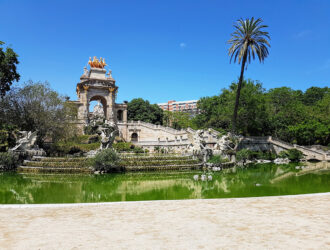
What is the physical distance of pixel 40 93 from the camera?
27953mm

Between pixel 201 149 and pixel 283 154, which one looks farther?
pixel 283 154

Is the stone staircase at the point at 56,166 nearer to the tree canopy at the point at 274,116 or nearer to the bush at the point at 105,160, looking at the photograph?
the bush at the point at 105,160

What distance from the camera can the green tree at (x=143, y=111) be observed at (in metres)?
64.2

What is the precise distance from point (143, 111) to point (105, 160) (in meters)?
46.6

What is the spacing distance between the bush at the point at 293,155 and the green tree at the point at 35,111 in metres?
28.2

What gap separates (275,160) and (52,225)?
31.4 m

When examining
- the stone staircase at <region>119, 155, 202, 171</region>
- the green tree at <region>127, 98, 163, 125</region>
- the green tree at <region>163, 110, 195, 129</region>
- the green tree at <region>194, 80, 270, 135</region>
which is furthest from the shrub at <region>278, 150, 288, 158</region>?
the green tree at <region>127, 98, 163, 125</region>

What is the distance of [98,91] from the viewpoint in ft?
165

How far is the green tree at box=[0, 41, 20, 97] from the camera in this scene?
2553 cm

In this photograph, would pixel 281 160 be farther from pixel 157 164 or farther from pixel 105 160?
pixel 105 160

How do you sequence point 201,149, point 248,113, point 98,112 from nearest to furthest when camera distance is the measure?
point 201,149, point 248,113, point 98,112

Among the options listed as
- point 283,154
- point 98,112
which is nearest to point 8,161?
point 98,112

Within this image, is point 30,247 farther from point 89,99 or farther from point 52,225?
point 89,99

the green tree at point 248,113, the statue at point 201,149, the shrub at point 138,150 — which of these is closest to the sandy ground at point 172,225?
the statue at point 201,149
